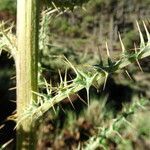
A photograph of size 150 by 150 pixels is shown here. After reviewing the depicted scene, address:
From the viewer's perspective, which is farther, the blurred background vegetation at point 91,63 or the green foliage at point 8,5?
the green foliage at point 8,5

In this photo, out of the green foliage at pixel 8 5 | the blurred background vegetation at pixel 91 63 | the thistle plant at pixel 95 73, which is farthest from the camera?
the green foliage at pixel 8 5

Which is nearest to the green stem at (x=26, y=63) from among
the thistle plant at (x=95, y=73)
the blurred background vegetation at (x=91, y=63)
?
the thistle plant at (x=95, y=73)

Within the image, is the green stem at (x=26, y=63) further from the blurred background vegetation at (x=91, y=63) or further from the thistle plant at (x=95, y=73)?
the blurred background vegetation at (x=91, y=63)

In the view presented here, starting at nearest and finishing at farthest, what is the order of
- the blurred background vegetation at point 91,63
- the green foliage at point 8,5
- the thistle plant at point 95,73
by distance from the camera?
1. the thistle plant at point 95,73
2. the blurred background vegetation at point 91,63
3. the green foliage at point 8,5

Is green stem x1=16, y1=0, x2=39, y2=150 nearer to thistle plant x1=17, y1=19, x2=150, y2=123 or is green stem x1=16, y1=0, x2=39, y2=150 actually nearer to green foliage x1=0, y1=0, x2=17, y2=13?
thistle plant x1=17, y1=19, x2=150, y2=123

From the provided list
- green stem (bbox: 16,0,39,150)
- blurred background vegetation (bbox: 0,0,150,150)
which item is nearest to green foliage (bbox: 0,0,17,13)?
blurred background vegetation (bbox: 0,0,150,150)
